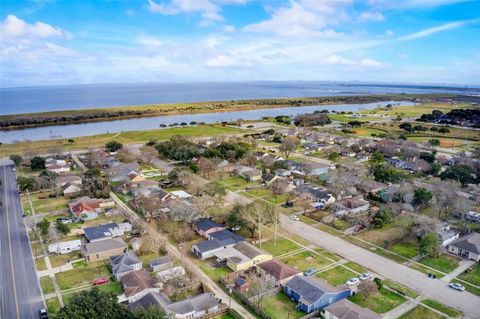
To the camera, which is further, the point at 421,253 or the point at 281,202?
the point at 281,202

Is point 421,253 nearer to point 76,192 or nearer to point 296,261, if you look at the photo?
point 296,261

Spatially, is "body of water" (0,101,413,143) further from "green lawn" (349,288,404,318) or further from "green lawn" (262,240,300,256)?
"green lawn" (349,288,404,318)

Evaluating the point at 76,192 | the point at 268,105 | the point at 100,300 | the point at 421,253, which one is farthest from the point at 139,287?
the point at 268,105

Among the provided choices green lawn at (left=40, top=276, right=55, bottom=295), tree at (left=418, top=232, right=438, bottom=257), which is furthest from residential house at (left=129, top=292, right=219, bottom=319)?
tree at (left=418, top=232, right=438, bottom=257)

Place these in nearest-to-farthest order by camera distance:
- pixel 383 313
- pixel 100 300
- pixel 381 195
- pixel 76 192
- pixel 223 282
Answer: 1. pixel 100 300
2. pixel 383 313
3. pixel 223 282
4. pixel 381 195
5. pixel 76 192

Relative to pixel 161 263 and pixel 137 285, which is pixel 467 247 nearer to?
pixel 161 263
